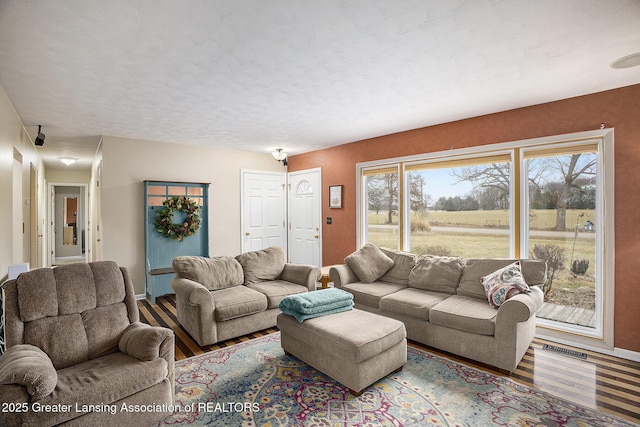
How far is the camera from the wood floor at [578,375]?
2.35 m

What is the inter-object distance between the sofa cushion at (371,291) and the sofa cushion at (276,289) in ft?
2.04

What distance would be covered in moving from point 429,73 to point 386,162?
7.69 ft

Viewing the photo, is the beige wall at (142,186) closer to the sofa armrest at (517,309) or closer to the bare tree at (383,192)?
the bare tree at (383,192)

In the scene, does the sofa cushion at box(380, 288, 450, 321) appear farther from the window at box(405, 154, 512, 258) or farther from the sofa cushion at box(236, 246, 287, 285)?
the sofa cushion at box(236, 246, 287, 285)

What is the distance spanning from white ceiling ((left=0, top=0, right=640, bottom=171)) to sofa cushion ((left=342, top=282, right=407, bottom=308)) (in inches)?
84.2

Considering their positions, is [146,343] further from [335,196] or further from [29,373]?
[335,196]

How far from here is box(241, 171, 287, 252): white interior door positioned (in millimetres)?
6320

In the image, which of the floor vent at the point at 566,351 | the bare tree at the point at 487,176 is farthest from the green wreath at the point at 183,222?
the floor vent at the point at 566,351

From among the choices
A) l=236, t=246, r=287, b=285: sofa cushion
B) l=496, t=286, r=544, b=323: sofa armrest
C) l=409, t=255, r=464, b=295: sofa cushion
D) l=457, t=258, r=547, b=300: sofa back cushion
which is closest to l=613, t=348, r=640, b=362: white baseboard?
l=457, t=258, r=547, b=300: sofa back cushion

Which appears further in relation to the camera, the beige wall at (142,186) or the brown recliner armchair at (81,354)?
the beige wall at (142,186)

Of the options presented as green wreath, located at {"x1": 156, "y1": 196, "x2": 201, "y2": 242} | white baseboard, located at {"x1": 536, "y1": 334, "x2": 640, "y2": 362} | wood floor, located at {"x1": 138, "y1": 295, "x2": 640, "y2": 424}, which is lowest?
wood floor, located at {"x1": 138, "y1": 295, "x2": 640, "y2": 424}

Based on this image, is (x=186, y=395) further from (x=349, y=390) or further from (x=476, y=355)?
(x=476, y=355)

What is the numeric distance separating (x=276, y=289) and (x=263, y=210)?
9.59 feet

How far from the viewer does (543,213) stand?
3.60 m
